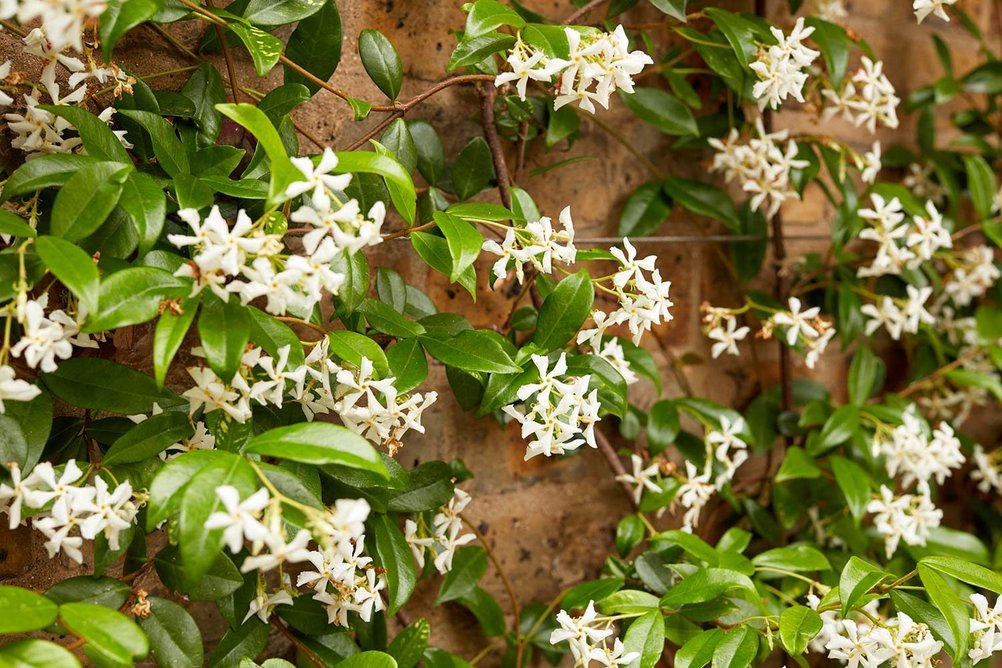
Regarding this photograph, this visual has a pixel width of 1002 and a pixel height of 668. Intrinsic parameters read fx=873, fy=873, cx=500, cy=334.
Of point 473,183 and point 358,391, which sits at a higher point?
point 473,183

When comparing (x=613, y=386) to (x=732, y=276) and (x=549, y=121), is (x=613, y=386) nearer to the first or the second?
(x=549, y=121)

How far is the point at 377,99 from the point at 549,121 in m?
0.22

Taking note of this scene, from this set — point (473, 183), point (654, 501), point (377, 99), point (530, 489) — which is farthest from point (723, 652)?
point (377, 99)

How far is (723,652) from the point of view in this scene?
0.89 meters

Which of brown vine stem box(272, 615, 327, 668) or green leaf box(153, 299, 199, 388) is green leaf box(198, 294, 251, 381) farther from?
brown vine stem box(272, 615, 327, 668)

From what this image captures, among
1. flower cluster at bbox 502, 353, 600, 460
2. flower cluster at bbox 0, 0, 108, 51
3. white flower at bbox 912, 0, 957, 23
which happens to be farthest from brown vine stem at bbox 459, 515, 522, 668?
white flower at bbox 912, 0, 957, 23

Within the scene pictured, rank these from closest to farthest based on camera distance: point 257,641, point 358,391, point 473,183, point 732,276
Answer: point 358,391 < point 257,641 < point 473,183 < point 732,276

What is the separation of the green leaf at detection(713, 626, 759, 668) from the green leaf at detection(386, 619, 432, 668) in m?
0.31

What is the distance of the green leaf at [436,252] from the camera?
0.89 meters

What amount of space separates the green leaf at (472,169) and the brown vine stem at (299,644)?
538mm

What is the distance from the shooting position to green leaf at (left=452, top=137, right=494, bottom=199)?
3.48ft

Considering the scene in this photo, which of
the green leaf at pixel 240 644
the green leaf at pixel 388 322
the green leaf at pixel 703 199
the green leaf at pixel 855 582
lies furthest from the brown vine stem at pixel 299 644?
the green leaf at pixel 703 199

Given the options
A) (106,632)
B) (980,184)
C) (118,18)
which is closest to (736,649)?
(106,632)

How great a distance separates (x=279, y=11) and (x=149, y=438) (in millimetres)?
439
